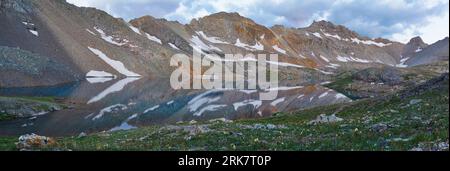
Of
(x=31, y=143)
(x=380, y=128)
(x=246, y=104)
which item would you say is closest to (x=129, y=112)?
(x=246, y=104)

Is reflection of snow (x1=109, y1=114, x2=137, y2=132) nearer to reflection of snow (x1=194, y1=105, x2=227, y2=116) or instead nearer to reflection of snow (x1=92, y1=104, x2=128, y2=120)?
reflection of snow (x1=92, y1=104, x2=128, y2=120)

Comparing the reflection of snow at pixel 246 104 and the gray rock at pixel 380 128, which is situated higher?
the gray rock at pixel 380 128

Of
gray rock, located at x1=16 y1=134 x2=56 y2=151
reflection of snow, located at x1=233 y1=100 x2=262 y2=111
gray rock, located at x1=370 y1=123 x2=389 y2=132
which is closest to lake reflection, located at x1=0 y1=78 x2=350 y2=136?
reflection of snow, located at x1=233 y1=100 x2=262 y2=111

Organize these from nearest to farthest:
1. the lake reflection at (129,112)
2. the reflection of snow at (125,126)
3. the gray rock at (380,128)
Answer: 1. the gray rock at (380,128)
2. the lake reflection at (129,112)
3. the reflection of snow at (125,126)

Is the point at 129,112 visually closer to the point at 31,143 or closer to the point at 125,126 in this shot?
the point at 125,126

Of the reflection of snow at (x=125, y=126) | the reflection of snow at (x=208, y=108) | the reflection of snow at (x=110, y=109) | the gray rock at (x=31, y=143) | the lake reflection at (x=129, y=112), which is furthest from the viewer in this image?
the reflection of snow at (x=208, y=108)

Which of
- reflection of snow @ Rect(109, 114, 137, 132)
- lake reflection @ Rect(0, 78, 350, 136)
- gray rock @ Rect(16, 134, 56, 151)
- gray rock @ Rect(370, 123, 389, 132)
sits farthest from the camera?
reflection of snow @ Rect(109, 114, 137, 132)

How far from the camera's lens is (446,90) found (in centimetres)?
4350

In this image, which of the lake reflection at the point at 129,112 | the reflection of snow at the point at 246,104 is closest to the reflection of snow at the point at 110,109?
the lake reflection at the point at 129,112

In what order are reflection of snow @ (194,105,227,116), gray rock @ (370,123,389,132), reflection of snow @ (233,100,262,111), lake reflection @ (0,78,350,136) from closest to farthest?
1. gray rock @ (370,123,389,132)
2. lake reflection @ (0,78,350,136)
3. reflection of snow @ (194,105,227,116)
4. reflection of snow @ (233,100,262,111)

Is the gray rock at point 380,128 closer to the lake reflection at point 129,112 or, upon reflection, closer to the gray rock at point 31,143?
the gray rock at point 31,143

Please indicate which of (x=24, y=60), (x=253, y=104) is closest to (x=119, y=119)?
(x=253, y=104)
